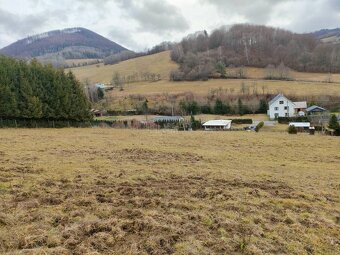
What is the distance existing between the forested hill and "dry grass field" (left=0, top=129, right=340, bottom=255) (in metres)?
24.5

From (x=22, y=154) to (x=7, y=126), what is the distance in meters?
25.3

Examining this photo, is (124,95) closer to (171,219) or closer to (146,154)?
(146,154)

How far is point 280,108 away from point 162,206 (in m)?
67.5

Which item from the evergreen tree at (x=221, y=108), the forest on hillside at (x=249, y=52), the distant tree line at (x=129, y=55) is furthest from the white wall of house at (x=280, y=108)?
the distant tree line at (x=129, y=55)

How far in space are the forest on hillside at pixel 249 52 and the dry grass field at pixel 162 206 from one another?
101m

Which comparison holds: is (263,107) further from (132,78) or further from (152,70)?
(152,70)

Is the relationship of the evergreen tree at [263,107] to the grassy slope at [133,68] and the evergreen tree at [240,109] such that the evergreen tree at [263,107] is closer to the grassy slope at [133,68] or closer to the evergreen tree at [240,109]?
the evergreen tree at [240,109]

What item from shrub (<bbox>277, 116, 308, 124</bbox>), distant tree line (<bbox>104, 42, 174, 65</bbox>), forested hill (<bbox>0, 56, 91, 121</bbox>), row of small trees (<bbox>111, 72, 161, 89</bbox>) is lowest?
shrub (<bbox>277, 116, 308, 124</bbox>)

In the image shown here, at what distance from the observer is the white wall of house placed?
232 feet

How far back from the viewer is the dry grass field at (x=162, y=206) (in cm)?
653

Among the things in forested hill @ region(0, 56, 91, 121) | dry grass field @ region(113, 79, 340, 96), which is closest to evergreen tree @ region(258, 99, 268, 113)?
dry grass field @ region(113, 79, 340, 96)

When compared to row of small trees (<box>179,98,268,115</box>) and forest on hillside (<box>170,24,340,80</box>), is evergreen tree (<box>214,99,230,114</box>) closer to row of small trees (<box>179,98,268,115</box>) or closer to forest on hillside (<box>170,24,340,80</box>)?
row of small trees (<box>179,98,268,115</box>)

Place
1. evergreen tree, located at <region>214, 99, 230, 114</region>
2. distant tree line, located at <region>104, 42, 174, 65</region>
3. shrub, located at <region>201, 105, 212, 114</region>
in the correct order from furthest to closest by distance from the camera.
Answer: distant tree line, located at <region>104, 42, 174, 65</region> < shrub, located at <region>201, 105, 212, 114</region> < evergreen tree, located at <region>214, 99, 230, 114</region>

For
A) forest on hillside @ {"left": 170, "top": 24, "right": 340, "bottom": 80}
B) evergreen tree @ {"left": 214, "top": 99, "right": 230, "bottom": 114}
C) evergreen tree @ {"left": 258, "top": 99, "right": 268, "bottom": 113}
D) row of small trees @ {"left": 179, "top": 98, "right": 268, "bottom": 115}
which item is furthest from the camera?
forest on hillside @ {"left": 170, "top": 24, "right": 340, "bottom": 80}
